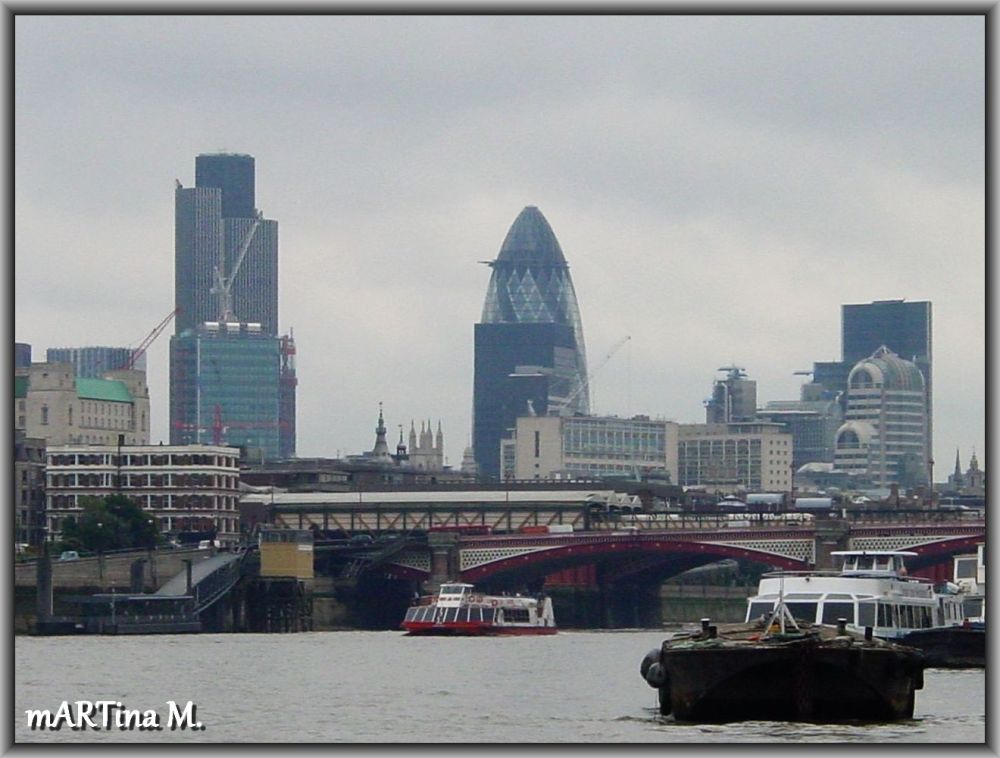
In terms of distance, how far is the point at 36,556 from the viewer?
194250 millimetres

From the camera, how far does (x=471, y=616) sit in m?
178

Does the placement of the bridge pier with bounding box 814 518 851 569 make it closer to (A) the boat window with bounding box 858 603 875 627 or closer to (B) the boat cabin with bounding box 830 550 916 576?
(B) the boat cabin with bounding box 830 550 916 576

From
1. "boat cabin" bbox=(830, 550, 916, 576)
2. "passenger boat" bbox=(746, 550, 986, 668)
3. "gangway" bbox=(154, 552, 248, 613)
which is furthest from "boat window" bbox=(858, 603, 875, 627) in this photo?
"gangway" bbox=(154, 552, 248, 613)

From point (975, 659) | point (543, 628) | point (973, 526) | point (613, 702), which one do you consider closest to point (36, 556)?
point (543, 628)

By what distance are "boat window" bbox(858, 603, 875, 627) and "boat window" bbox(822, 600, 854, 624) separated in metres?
0.46

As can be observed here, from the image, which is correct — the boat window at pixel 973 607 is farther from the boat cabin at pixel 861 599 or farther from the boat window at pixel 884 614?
the boat window at pixel 884 614

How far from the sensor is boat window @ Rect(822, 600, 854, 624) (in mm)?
103625

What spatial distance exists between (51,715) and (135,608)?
99478mm

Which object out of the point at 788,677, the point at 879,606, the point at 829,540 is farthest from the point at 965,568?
the point at 788,677

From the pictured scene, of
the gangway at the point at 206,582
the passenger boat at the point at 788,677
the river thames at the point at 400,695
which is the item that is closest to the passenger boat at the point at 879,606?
the river thames at the point at 400,695

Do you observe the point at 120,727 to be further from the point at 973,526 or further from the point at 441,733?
the point at 973,526

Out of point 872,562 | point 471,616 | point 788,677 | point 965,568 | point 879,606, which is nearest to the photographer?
point 788,677

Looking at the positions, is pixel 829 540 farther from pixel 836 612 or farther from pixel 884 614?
pixel 836 612

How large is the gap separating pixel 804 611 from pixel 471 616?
7580 centimetres
